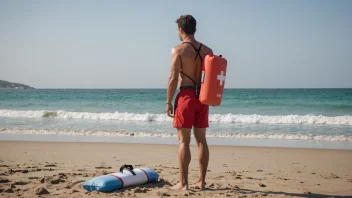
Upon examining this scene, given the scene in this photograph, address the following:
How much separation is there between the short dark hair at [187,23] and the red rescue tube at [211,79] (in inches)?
16.7

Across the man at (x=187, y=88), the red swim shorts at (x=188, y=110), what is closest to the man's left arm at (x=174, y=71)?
the man at (x=187, y=88)

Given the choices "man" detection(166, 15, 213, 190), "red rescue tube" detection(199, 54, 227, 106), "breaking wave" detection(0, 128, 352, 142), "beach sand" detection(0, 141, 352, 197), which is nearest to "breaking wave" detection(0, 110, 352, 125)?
"breaking wave" detection(0, 128, 352, 142)

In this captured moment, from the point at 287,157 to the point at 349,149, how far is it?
247cm

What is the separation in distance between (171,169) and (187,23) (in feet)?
10.3

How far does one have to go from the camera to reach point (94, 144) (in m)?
10.6

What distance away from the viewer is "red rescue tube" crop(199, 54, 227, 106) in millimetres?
4520

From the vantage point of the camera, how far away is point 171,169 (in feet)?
22.5

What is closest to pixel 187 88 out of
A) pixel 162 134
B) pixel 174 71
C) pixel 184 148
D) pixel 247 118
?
pixel 174 71

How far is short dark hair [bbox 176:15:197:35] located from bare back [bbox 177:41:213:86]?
6.6 inches

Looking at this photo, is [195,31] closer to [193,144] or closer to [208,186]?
[208,186]

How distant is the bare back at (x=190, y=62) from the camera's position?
4.64 metres

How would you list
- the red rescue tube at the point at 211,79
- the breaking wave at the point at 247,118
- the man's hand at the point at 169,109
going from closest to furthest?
the red rescue tube at the point at 211,79, the man's hand at the point at 169,109, the breaking wave at the point at 247,118

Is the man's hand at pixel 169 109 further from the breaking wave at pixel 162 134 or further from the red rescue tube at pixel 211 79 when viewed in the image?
the breaking wave at pixel 162 134

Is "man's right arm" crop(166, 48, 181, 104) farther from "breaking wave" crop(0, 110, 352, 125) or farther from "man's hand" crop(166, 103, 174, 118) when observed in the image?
"breaking wave" crop(0, 110, 352, 125)
